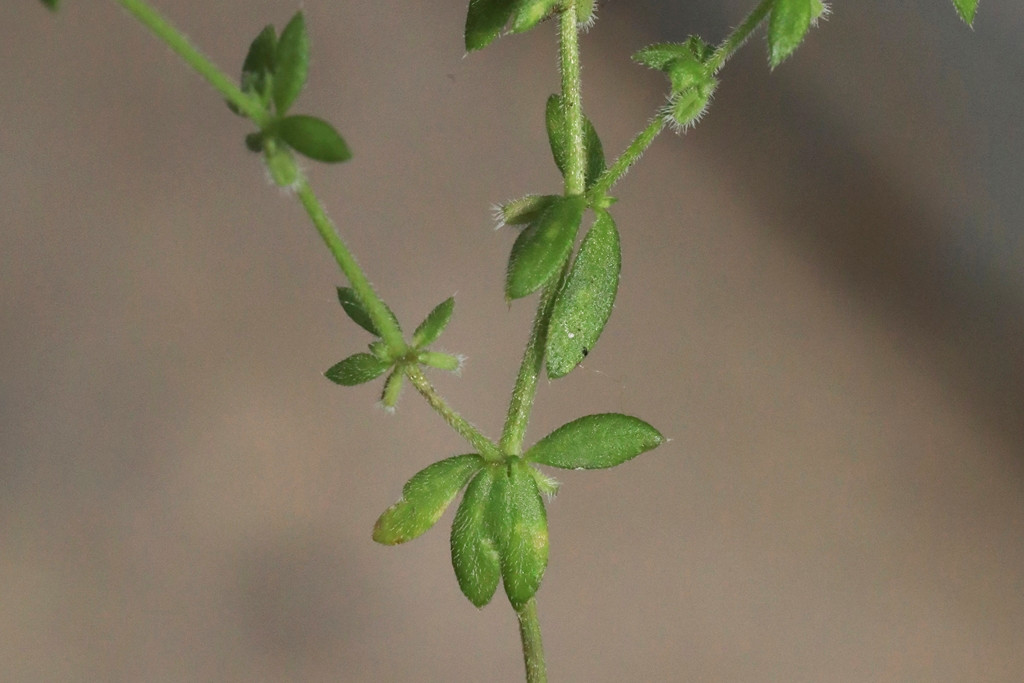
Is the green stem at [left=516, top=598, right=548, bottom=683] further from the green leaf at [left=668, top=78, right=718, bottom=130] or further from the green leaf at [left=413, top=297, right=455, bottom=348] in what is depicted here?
the green leaf at [left=668, top=78, right=718, bottom=130]

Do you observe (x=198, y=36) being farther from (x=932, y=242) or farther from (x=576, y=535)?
(x=932, y=242)

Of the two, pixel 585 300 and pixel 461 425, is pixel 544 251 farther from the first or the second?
pixel 461 425

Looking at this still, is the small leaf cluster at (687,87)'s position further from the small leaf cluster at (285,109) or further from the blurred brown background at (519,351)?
the blurred brown background at (519,351)

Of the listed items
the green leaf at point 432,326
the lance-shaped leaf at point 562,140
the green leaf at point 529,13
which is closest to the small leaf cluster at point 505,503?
the green leaf at point 432,326

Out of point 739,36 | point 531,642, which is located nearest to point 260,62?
point 739,36

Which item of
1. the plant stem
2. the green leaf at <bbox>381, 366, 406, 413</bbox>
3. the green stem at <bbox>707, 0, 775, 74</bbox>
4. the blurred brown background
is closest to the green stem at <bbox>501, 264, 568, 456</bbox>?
the plant stem
